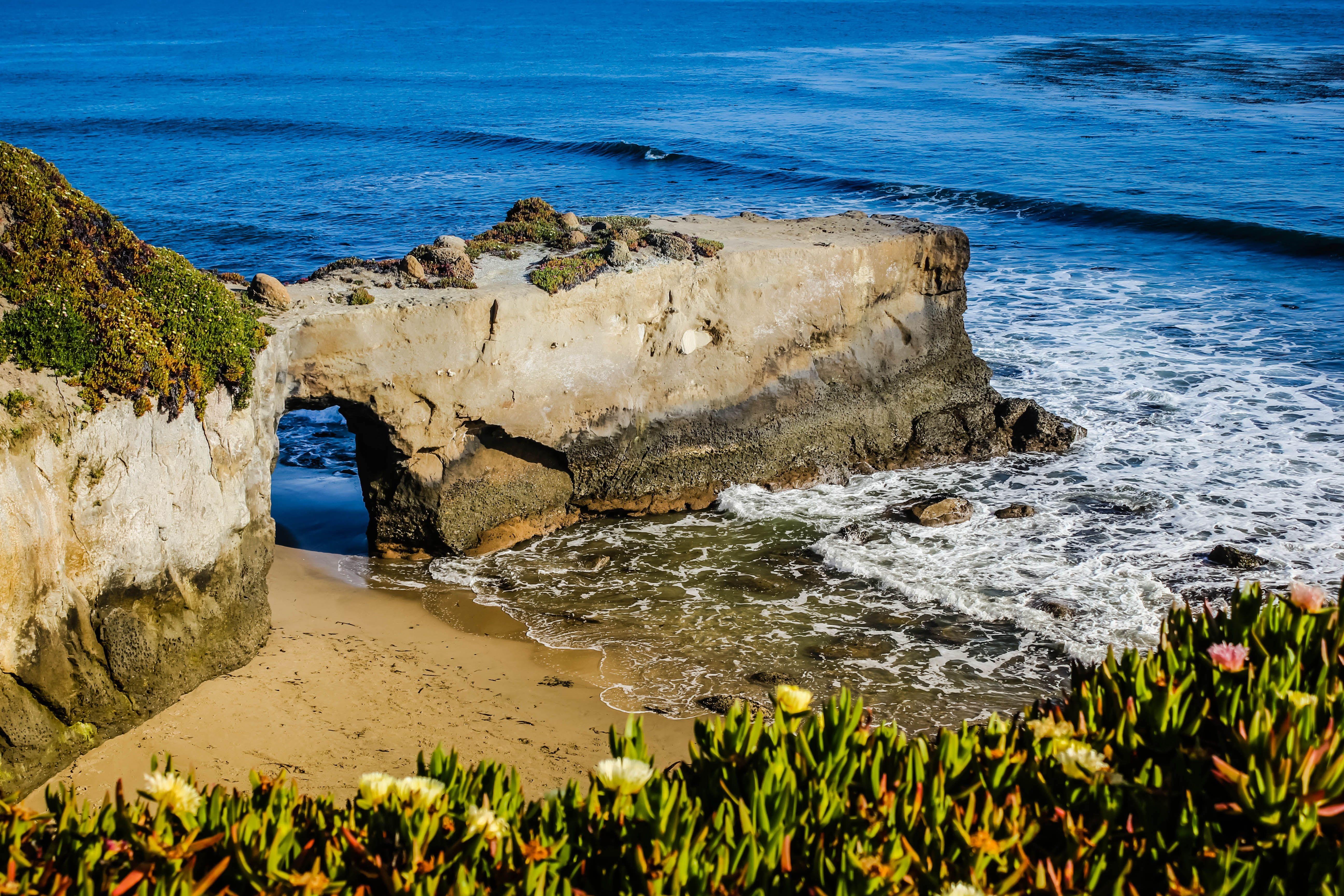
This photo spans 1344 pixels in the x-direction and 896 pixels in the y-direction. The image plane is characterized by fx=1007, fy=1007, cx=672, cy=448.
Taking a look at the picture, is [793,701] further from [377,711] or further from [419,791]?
[377,711]

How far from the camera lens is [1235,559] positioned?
405 inches

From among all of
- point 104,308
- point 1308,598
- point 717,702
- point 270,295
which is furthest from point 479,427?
point 1308,598

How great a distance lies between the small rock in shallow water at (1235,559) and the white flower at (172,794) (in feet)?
33.1

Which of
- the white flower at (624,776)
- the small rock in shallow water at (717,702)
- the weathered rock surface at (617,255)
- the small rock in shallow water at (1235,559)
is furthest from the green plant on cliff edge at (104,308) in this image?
the small rock in shallow water at (1235,559)

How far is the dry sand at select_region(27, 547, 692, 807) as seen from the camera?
7.21 metres

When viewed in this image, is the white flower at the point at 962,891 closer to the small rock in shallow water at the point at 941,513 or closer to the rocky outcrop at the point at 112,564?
the rocky outcrop at the point at 112,564

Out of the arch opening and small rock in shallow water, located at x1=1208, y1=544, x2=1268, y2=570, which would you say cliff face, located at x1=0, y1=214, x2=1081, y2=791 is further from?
small rock in shallow water, located at x1=1208, y1=544, x2=1268, y2=570

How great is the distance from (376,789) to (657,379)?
8776 millimetres

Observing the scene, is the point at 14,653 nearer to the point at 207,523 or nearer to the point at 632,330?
the point at 207,523

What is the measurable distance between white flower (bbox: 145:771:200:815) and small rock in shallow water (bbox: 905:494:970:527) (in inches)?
365

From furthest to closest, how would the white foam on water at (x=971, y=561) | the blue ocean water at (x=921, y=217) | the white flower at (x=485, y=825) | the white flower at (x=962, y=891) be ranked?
the blue ocean water at (x=921, y=217), the white foam on water at (x=971, y=561), the white flower at (x=485, y=825), the white flower at (x=962, y=891)

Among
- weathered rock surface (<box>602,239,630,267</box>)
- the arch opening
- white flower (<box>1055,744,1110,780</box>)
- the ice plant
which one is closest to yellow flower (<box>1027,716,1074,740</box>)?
white flower (<box>1055,744,1110,780</box>)

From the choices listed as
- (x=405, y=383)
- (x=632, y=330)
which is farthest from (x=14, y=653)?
(x=632, y=330)

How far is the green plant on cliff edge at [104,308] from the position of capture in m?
7.50
